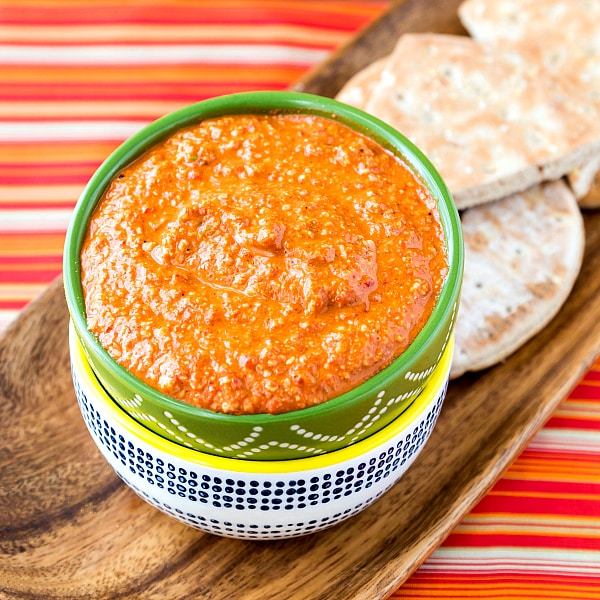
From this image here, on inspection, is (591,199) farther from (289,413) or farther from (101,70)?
(101,70)

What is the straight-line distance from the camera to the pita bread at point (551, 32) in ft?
10.3

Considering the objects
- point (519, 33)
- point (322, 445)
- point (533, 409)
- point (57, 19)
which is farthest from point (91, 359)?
point (57, 19)

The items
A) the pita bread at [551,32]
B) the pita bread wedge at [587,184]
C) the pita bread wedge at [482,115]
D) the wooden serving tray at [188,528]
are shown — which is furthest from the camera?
the pita bread at [551,32]

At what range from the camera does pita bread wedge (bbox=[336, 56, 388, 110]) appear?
9.87ft

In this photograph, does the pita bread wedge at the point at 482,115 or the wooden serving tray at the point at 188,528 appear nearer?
the wooden serving tray at the point at 188,528

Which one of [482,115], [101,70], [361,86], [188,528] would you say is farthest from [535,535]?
[101,70]

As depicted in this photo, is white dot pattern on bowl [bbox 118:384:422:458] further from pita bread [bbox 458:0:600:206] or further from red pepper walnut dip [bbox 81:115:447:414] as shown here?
pita bread [bbox 458:0:600:206]

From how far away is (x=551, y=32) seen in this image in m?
3.25

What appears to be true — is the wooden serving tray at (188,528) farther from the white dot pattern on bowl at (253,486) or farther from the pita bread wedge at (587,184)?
the pita bread wedge at (587,184)

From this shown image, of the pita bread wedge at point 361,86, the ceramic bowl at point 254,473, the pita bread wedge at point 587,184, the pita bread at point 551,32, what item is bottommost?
the ceramic bowl at point 254,473

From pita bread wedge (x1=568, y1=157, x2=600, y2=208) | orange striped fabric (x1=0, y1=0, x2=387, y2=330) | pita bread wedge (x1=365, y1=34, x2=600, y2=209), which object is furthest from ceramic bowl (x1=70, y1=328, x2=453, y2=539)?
orange striped fabric (x1=0, y1=0, x2=387, y2=330)

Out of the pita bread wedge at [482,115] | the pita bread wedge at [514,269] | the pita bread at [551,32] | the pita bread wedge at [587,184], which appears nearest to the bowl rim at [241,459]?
the pita bread wedge at [514,269]

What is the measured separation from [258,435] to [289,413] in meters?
0.08

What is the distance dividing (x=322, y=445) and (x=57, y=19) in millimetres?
2719
